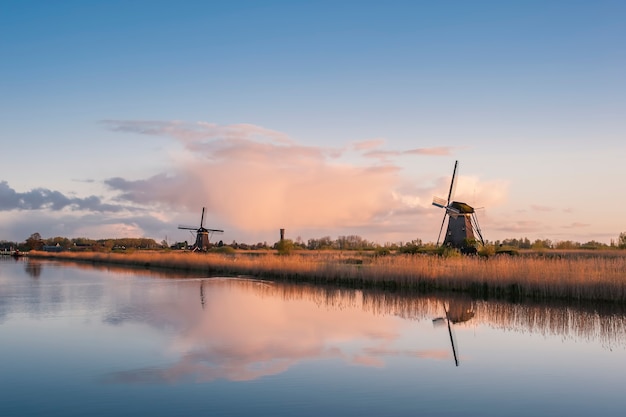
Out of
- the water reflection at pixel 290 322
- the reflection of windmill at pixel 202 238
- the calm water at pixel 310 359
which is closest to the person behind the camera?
the calm water at pixel 310 359

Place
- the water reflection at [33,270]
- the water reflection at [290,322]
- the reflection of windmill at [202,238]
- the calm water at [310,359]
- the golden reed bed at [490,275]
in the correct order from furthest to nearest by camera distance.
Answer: the reflection of windmill at [202,238] → the water reflection at [33,270] → the golden reed bed at [490,275] → the water reflection at [290,322] → the calm water at [310,359]

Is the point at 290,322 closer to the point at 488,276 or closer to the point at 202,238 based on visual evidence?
the point at 488,276

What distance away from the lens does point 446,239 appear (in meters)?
41.1

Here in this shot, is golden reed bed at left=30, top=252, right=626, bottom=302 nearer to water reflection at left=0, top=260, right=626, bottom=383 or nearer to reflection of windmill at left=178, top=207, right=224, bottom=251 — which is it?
water reflection at left=0, top=260, right=626, bottom=383

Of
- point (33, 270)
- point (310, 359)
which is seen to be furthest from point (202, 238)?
point (310, 359)

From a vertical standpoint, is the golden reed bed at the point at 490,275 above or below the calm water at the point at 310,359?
above

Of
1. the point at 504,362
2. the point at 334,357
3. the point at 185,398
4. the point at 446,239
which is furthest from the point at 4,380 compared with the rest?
the point at 446,239

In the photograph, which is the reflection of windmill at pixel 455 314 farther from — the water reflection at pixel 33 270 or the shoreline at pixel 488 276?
the water reflection at pixel 33 270

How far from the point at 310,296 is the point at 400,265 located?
4698 mm

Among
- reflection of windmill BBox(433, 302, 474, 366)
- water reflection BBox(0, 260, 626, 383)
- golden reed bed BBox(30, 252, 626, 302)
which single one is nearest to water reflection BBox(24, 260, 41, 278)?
water reflection BBox(0, 260, 626, 383)

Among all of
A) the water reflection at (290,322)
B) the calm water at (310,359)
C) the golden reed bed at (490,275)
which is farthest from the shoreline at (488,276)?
the calm water at (310,359)

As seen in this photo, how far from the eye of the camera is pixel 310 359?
10086mm

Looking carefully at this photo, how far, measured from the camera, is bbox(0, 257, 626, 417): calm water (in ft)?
24.1

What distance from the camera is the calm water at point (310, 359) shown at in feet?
24.1
